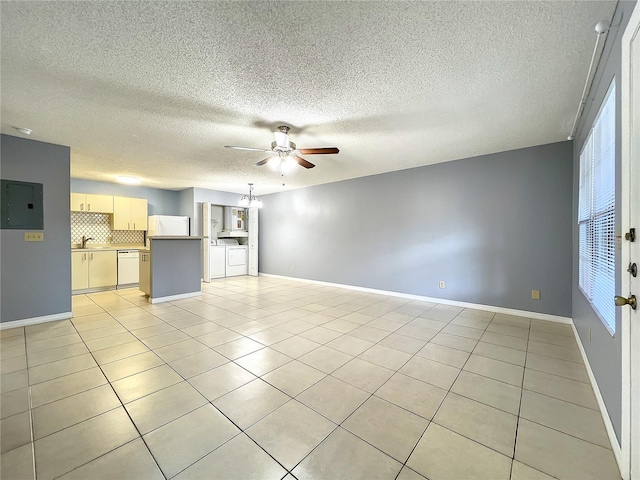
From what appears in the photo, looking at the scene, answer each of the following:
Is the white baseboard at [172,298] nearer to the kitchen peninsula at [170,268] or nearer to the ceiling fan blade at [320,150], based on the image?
the kitchen peninsula at [170,268]

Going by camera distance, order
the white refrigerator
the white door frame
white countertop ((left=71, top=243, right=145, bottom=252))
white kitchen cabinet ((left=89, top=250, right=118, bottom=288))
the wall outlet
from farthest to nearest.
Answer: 1. the white refrigerator
2. white countertop ((left=71, top=243, right=145, bottom=252))
3. white kitchen cabinet ((left=89, top=250, right=118, bottom=288))
4. the wall outlet
5. the white door frame

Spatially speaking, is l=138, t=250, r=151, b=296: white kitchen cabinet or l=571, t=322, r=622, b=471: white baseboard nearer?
l=571, t=322, r=622, b=471: white baseboard

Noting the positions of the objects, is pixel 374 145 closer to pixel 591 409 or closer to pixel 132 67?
pixel 132 67

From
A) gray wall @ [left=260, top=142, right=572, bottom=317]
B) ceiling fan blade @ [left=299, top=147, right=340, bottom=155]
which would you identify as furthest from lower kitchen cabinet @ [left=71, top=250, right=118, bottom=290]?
ceiling fan blade @ [left=299, top=147, right=340, bottom=155]

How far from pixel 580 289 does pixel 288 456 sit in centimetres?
337

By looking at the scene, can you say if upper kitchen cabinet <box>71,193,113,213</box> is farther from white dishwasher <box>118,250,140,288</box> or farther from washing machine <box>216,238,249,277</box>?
washing machine <box>216,238,249,277</box>

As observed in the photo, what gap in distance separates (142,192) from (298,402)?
709 centimetres

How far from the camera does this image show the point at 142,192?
668 cm

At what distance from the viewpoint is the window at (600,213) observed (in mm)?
1635

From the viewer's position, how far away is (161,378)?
209 cm

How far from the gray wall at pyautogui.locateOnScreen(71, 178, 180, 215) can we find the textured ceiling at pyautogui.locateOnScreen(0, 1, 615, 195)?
294 centimetres

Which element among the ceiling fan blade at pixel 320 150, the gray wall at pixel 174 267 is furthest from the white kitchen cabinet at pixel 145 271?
the ceiling fan blade at pixel 320 150

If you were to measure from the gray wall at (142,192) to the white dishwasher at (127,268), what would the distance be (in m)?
1.54

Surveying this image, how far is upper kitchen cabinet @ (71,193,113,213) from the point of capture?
534 cm
